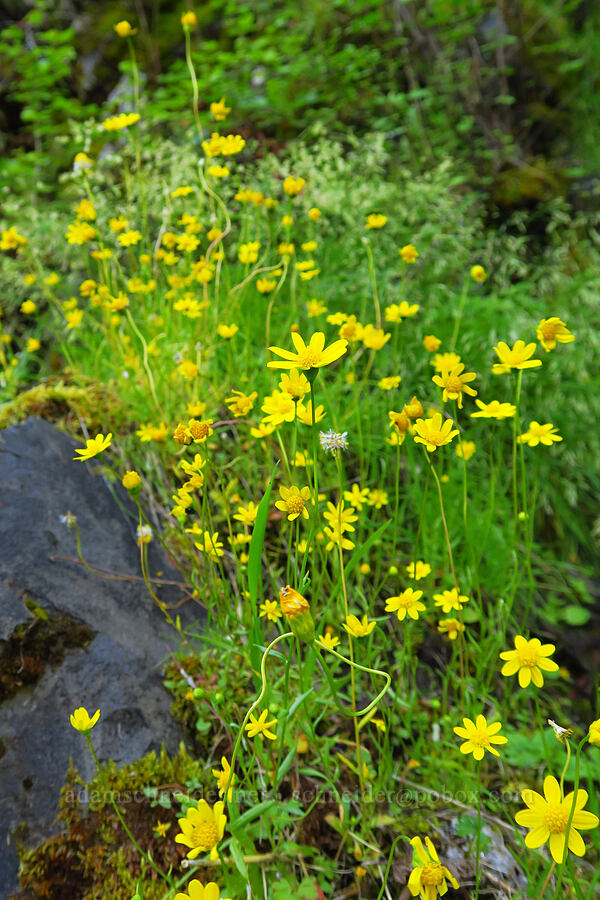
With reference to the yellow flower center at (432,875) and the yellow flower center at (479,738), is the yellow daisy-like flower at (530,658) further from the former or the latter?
the yellow flower center at (432,875)

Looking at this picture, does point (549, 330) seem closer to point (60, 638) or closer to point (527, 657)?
point (527, 657)

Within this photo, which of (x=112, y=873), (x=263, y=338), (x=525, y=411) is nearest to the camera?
(x=112, y=873)

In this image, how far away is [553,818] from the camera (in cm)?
68

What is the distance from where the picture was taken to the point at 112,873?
953 mm

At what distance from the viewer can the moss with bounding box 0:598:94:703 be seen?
1096mm

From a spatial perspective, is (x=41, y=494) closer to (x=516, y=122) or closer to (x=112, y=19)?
(x=516, y=122)

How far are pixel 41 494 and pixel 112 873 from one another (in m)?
0.83

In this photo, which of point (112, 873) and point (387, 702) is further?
point (387, 702)

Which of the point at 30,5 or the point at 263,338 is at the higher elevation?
the point at 30,5

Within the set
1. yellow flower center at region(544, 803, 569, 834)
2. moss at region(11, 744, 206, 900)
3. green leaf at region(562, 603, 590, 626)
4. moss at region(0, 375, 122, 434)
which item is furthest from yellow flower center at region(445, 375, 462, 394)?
green leaf at region(562, 603, 590, 626)

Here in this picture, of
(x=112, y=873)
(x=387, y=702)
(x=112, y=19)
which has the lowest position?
(x=387, y=702)

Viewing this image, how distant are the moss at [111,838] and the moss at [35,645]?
0.21 m

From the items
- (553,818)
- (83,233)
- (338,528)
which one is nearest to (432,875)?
(553,818)

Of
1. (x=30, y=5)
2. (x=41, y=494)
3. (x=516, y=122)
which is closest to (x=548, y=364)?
(x=41, y=494)
